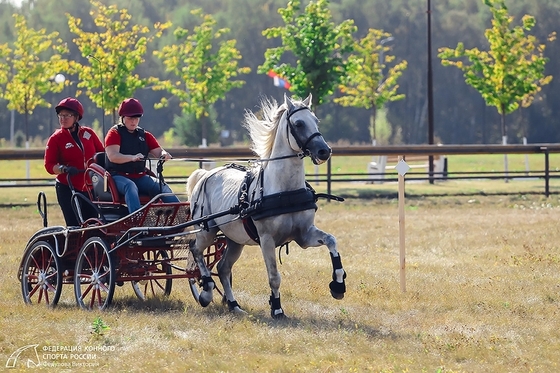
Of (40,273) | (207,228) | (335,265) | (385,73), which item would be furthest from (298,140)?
(385,73)

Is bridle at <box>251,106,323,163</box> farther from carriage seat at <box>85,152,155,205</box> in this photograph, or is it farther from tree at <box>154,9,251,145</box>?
tree at <box>154,9,251,145</box>

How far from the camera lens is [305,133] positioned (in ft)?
31.0

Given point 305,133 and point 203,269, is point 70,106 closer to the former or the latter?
point 203,269

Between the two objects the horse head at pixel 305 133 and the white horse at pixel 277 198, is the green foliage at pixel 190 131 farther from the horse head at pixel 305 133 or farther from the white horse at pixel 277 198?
the horse head at pixel 305 133

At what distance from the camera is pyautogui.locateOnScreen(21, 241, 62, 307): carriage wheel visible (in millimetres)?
10969

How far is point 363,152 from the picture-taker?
2569 centimetres

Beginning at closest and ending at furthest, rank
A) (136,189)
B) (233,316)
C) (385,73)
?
1. (233,316)
2. (136,189)
3. (385,73)

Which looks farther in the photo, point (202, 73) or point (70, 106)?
point (202, 73)

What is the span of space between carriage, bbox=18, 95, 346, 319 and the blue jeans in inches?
4.7

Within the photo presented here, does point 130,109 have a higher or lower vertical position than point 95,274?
higher

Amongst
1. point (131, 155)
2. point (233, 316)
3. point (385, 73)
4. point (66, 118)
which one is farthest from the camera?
point (385, 73)

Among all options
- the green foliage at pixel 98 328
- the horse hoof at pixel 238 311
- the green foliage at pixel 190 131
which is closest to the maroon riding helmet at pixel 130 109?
the horse hoof at pixel 238 311

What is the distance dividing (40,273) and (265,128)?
3039mm

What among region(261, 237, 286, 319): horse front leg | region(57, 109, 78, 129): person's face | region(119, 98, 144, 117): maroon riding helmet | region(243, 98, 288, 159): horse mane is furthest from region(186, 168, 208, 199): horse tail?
region(261, 237, 286, 319): horse front leg
